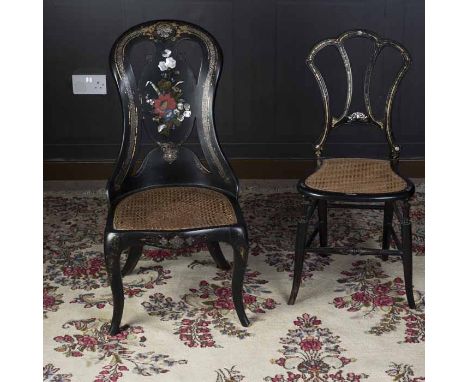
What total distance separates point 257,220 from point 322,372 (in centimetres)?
151

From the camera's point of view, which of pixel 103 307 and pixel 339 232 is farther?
pixel 339 232

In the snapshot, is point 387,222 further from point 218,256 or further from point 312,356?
point 312,356

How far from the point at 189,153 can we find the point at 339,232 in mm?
1073

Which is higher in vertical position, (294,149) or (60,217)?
(294,149)

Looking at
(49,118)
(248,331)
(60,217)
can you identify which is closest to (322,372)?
(248,331)

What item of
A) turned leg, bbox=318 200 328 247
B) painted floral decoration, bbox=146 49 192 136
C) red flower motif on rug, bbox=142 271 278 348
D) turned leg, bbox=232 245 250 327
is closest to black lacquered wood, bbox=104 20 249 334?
painted floral decoration, bbox=146 49 192 136

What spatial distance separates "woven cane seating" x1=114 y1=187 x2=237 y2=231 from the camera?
7.97ft

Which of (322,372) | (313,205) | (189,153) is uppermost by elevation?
(189,153)

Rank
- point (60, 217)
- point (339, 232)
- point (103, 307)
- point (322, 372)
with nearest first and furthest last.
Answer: point (322, 372) → point (103, 307) → point (339, 232) → point (60, 217)

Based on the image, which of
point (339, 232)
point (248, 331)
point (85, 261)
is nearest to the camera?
point (248, 331)

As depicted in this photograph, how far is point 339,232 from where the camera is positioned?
11.5 feet

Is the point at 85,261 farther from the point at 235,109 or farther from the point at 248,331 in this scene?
the point at 235,109

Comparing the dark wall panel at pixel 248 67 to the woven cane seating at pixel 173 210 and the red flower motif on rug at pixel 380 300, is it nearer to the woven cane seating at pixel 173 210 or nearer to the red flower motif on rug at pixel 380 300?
the red flower motif on rug at pixel 380 300

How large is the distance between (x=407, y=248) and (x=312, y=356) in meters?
0.56
